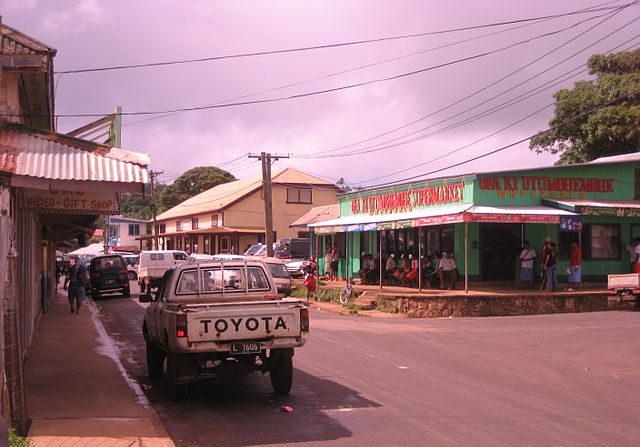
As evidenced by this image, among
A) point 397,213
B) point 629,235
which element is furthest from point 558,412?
point 397,213

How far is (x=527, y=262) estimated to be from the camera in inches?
970

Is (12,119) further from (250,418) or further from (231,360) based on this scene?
(250,418)

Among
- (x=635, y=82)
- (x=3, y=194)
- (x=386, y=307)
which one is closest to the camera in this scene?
(x=3, y=194)


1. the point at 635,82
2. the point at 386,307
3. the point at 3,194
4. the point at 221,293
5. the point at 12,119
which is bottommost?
the point at 386,307

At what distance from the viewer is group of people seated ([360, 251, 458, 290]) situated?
25.3m

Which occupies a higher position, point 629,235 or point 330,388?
point 629,235

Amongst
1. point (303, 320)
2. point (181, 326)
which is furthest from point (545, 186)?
point (181, 326)

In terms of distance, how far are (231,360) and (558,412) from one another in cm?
415

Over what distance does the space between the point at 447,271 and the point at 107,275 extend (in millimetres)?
15258

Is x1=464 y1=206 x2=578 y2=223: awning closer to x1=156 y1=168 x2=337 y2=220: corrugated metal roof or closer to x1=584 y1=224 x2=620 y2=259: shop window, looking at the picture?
x1=584 y1=224 x2=620 y2=259: shop window

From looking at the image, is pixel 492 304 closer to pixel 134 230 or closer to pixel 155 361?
pixel 155 361

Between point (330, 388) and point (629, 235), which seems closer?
point (330, 388)

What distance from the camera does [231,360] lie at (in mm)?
9578

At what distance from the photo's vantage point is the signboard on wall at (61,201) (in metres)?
11.8
